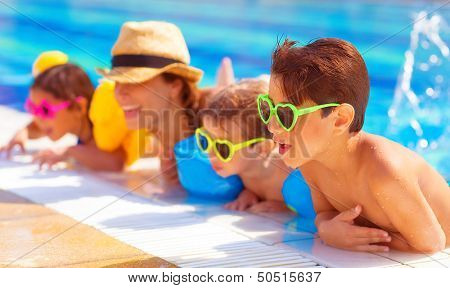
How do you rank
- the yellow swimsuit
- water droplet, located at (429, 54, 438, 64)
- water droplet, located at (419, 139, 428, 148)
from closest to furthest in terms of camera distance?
the yellow swimsuit
water droplet, located at (419, 139, 428, 148)
water droplet, located at (429, 54, 438, 64)

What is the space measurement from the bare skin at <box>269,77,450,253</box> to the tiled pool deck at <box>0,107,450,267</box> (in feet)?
0.23

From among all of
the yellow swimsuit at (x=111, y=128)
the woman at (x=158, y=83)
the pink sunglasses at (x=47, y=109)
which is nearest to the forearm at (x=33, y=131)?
the pink sunglasses at (x=47, y=109)

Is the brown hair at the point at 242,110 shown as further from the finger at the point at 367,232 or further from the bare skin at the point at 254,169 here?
the finger at the point at 367,232

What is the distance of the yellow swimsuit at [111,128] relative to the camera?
13.7 ft

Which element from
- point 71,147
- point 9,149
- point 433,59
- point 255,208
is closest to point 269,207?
point 255,208

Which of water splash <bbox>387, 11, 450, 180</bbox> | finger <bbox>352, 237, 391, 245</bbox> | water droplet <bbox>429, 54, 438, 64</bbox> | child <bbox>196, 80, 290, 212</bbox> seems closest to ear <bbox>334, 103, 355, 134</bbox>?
finger <bbox>352, 237, 391, 245</bbox>

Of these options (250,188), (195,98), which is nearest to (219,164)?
(250,188)

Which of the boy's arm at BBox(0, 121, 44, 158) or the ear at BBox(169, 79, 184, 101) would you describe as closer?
the ear at BBox(169, 79, 184, 101)

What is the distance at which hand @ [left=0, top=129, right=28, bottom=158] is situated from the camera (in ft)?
14.8

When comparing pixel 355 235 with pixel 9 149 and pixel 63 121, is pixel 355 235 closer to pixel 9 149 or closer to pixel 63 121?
pixel 63 121

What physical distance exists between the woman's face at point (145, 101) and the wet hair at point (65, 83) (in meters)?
0.66

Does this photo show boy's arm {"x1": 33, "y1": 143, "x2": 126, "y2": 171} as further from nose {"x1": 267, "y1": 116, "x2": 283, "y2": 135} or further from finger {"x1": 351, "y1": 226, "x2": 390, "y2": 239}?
finger {"x1": 351, "y1": 226, "x2": 390, "y2": 239}

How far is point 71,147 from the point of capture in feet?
14.0

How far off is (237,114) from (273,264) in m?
0.98
